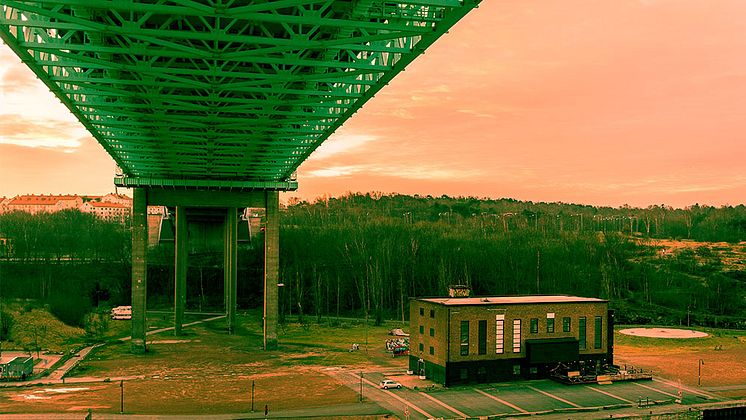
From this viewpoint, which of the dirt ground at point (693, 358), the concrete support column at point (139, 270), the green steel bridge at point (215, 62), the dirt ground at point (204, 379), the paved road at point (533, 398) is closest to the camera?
the green steel bridge at point (215, 62)

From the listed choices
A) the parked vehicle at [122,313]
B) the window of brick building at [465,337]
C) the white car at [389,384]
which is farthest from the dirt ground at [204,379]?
the parked vehicle at [122,313]

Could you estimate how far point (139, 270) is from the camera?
55281 mm

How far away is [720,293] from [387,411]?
71.5 m

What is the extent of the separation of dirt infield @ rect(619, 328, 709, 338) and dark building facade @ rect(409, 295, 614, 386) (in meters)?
23.5

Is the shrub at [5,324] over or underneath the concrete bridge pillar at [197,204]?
underneath

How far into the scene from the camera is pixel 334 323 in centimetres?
7750

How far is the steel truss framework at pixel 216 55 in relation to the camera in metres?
17.7

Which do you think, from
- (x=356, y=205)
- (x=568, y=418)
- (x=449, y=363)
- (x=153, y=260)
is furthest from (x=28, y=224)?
(x=568, y=418)

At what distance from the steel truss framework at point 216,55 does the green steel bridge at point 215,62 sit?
5 centimetres

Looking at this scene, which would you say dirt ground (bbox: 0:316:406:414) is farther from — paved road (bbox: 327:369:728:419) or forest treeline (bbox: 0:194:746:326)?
forest treeline (bbox: 0:194:746:326)

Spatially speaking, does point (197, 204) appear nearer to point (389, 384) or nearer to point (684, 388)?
point (389, 384)

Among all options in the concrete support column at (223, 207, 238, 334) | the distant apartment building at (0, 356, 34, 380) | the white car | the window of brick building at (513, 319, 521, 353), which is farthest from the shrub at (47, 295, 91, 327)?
the window of brick building at (513, 319, 521, 353)

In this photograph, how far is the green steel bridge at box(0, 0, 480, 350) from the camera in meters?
17.8

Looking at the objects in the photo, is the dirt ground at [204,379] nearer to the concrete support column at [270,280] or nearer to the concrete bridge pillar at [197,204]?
the concrete support column at [270,280]
